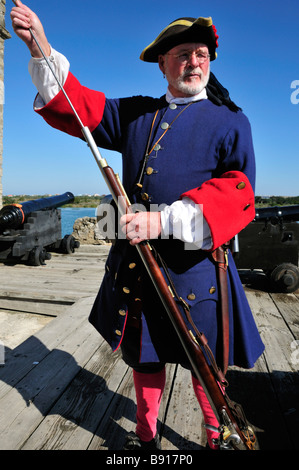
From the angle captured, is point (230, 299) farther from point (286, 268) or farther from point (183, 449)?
point (286, 268)

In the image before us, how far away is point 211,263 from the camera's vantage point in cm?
153

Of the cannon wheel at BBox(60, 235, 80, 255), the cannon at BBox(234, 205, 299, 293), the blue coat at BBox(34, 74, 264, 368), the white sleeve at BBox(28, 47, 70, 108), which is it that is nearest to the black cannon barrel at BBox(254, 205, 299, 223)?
the cannon at BBox(234, 205, 299, 293)

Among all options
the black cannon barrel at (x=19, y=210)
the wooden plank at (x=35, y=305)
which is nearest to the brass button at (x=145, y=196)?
the wooden plank at (x=35, y=305)

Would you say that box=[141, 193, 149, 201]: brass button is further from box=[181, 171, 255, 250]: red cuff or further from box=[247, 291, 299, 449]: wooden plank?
box=[247, 291, 299, 449]: wooden plank

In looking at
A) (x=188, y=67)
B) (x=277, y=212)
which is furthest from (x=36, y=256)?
(x=188, y=67)

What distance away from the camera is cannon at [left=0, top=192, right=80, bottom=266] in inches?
256

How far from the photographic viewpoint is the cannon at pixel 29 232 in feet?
21.4

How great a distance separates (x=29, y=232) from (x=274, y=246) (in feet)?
14.5

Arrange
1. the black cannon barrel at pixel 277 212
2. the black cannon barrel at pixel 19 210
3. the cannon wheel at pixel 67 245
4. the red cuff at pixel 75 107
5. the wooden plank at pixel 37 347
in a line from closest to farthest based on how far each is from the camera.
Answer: the red cuff at pixel 75 107 → the wooden plank at pixel 37 347 → the black cannon barrel at pixel 277 212 → the black cannon barrel at pixel 19 210 → the cannon wheel at pixel 67 245

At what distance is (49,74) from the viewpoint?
151 centimetres

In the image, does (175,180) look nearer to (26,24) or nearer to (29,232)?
(26,24)

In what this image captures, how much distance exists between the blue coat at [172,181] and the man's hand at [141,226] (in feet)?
0.53

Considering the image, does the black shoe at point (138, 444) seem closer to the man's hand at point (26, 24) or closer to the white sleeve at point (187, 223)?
the white sleeve at point (187, 223)
